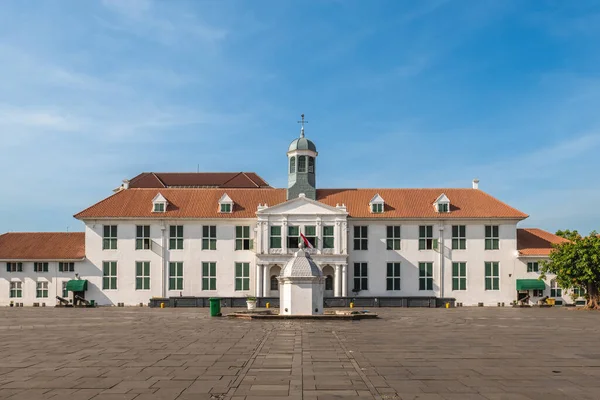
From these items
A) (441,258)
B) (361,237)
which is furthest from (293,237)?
(441,258)

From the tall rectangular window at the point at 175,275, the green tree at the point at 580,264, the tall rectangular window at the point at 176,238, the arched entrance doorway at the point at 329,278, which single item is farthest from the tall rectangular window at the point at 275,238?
the green tree at the point at 580,264

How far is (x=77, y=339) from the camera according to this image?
23.2 meters

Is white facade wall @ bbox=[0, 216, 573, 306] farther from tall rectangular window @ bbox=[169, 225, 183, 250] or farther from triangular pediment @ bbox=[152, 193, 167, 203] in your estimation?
triangular pediment @ bbox=[152, 193, 167, 203]

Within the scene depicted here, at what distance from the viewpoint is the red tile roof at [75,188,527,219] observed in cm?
5903

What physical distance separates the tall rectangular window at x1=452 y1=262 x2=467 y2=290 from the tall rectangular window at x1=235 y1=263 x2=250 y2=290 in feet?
61.7

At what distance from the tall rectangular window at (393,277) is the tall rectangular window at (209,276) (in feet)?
51.8

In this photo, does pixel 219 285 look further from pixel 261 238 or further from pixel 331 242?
pixel 331 242

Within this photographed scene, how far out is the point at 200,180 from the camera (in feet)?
279

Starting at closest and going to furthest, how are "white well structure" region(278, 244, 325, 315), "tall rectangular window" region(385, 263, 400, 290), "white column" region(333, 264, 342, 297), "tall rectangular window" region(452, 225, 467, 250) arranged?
"white well structure" region(278, 244, 325, 315) < "white column" region(333, 264, 342, 297) < "tall rectangular window" region(385, 263, 400, 290) < "tall rectangular window" region(452, 225, 467, 250)

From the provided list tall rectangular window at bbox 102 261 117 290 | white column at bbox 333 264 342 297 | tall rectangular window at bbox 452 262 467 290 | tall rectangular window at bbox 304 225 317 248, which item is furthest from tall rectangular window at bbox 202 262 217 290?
tall rectangular window at bbox 452 262 467 290

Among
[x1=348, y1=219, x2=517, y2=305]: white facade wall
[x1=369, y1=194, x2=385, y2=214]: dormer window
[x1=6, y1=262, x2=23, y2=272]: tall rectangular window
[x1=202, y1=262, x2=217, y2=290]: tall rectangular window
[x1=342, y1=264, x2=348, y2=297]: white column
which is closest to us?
[x1=342, y1=264, x2=348, y2=297]: white column

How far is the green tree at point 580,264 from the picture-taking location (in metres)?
48.8

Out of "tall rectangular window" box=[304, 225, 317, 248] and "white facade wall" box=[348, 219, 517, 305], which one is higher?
"tall rectangular window" box=[304, 225, 317, 248]

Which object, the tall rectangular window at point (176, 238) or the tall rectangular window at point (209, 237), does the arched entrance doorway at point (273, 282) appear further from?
the tall rectangular window at point (176, 238)
